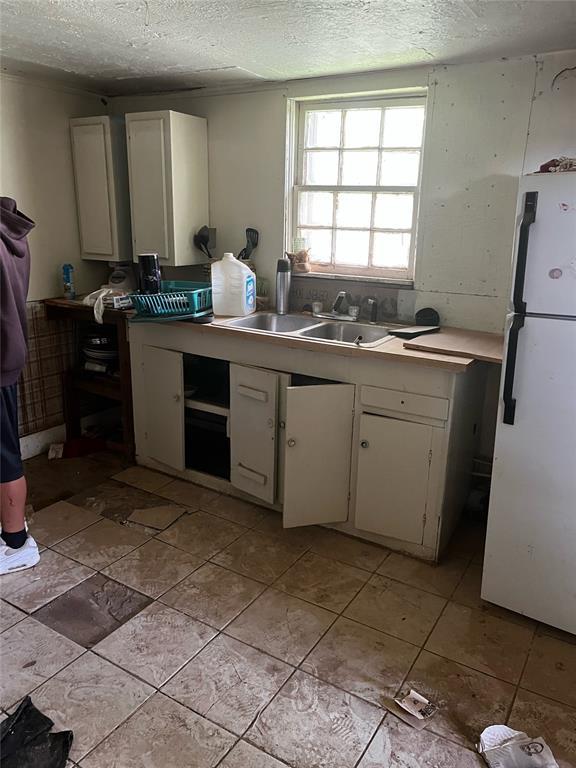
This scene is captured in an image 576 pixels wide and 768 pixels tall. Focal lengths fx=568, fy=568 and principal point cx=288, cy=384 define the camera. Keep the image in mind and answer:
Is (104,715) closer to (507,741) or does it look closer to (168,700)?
(168,700)

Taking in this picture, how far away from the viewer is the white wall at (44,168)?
319 centimetres

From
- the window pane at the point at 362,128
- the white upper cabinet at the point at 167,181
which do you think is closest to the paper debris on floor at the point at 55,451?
the white upper cabinet at the point at 167,181

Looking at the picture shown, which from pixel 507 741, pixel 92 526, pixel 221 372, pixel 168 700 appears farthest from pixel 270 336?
pixel 507 741

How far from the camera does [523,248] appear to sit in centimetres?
187

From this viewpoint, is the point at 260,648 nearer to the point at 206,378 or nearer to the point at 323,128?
the point at 206,378

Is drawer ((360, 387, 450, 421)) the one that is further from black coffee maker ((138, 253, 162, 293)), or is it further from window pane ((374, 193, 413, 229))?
black coffee maker ((138, 253, 162, 293))

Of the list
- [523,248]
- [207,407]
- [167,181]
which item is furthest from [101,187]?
[523,248]

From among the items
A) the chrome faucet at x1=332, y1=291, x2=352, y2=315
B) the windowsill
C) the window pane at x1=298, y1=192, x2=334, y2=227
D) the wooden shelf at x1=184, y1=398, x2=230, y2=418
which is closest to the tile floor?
the wooden shelf at x1=184, y1=398, x2=230, y2=418

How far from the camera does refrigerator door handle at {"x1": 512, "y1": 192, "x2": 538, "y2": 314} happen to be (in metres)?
1.85

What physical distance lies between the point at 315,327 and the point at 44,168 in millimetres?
1919

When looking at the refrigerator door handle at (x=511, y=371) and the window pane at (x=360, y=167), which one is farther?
the window pane at (x=360, y=167)

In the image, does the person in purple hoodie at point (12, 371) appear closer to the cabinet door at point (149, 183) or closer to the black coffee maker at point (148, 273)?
the black coffee maker at point (148, 273)

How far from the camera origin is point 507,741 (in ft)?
5.42

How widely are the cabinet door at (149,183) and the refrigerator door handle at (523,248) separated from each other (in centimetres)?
211
